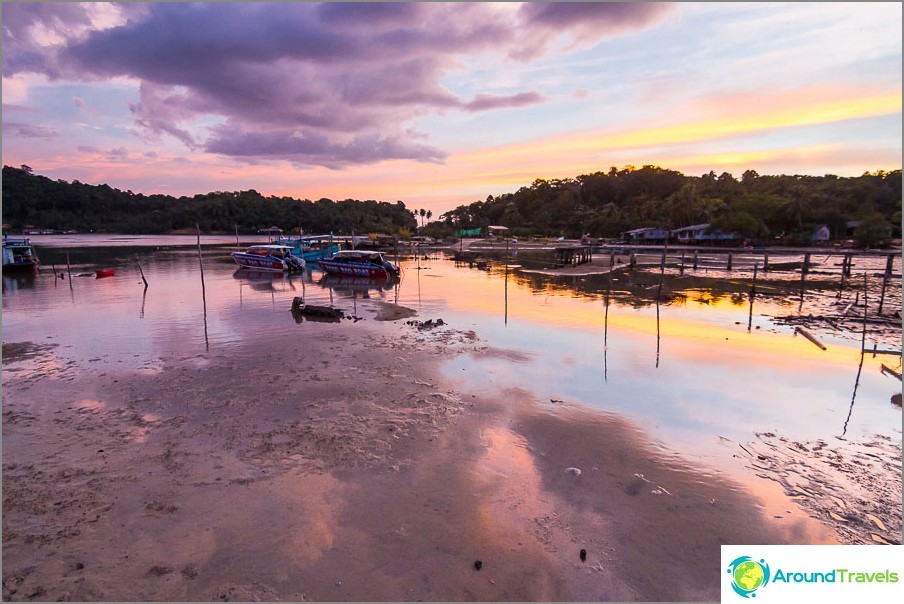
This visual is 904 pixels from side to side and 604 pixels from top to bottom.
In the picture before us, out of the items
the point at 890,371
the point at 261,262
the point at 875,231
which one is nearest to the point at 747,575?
the point at 890,371

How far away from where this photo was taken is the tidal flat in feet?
18.6

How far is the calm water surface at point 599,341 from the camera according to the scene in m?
10.8

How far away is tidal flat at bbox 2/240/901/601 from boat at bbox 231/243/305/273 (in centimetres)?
2483

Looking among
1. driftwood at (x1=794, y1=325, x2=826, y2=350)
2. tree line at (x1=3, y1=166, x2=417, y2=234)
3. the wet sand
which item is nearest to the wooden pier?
driftwood at (x1=794, y1=325, x2=826, y2=350)

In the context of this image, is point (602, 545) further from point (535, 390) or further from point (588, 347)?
point (588, 347)

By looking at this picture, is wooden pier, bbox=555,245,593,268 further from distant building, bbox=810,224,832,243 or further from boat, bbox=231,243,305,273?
distant building, bbox=810,224,832,243

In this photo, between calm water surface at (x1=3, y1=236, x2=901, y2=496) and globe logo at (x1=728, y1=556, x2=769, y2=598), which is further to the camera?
calm water surface at (x1=3, y1=236, x2=901, y2=496)

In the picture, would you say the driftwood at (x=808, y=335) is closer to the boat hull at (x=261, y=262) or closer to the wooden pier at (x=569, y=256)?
the wooden pier at (x=569, y=256)

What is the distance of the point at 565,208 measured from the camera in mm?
102438

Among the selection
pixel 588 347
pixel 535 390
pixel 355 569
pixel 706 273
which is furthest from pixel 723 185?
pixel 355 569

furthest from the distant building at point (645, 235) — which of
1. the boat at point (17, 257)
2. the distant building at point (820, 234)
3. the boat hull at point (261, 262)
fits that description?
the boat at point (17, 257)

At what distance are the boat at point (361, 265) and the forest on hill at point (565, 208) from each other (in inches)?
1567

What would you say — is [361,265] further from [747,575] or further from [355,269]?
[747,575]

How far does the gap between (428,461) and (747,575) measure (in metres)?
5.13
